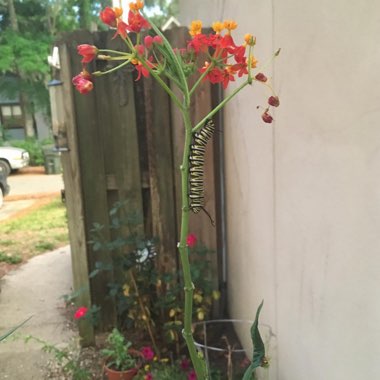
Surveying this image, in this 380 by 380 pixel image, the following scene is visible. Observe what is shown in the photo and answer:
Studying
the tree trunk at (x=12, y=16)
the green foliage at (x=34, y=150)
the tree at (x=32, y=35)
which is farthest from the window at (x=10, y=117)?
the tree trunk at (x=12, y=16)

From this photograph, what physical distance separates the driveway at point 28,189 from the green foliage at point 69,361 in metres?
5.72

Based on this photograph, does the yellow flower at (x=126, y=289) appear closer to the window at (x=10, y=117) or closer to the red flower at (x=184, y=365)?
the red flower at (x=184, y=365)

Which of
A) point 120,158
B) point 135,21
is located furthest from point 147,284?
point 135,21

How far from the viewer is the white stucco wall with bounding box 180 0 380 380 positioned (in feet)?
3.20

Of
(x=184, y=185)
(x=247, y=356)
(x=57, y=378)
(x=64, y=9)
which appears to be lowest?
(x=57, y=378)

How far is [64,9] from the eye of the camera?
1496 cm

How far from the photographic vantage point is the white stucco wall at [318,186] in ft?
3.20

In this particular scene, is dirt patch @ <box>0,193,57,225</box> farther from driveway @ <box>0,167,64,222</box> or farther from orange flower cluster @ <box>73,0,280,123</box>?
orange flower cluster @ <box>73,0,280,123</box>

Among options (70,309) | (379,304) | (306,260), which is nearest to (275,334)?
(306,260)

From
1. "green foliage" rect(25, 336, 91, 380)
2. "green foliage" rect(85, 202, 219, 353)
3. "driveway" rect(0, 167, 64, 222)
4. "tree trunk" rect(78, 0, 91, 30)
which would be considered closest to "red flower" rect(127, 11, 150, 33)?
"green foliage" rect(85, 202, 219, 353)

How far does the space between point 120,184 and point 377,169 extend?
1883mm

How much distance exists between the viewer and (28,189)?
11172 millimetres

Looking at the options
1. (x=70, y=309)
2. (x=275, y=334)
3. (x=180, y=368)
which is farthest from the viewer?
(x=70, y=309)

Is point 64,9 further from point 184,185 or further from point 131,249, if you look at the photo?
point 184,185
